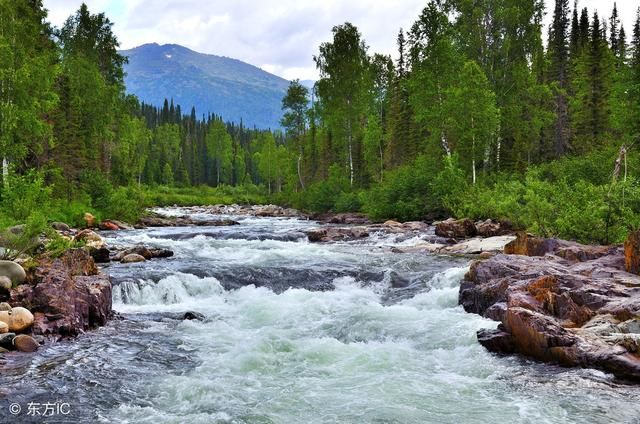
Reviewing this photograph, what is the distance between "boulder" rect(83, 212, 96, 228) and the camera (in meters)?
27.1

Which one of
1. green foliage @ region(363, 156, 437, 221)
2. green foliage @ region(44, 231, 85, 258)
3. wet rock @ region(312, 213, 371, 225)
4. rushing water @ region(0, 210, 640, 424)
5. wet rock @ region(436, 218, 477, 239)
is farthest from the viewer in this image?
wet rock @ region(312, 213, 371, 225)

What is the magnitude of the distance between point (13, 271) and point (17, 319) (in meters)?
2.04

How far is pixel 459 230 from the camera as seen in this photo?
72.5ft

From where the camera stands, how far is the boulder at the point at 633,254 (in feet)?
36.6

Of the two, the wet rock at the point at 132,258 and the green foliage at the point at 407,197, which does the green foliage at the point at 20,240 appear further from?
the green foliage at the point at 407,197

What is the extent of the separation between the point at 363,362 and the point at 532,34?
29.7 m

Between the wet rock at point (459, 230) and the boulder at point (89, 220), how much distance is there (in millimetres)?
18287

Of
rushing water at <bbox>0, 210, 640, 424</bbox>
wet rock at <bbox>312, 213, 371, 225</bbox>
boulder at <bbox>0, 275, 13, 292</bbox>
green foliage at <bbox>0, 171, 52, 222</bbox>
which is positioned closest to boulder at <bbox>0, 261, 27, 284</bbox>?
boulder at <bbox>0, 275, 13, 292</bbox>

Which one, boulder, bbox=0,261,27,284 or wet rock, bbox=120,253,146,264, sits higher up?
boulder, bbox=0,261,27,284

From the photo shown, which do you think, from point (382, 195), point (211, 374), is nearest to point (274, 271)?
point (211, 374)

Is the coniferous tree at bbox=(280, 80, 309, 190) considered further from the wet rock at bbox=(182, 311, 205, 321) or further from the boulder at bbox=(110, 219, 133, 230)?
the wet rock at bbox=(182, 311, 205, 321)

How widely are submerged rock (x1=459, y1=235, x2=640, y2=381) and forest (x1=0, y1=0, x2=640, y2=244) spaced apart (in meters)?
4.55

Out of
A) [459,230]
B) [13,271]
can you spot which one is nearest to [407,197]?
[459,230]

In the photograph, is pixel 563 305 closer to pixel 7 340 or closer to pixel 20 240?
pixel 7 340
